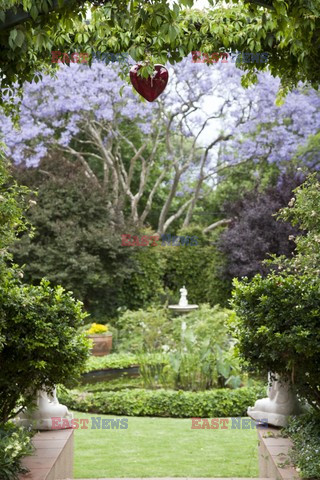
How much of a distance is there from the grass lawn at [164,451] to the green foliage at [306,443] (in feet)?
2.73

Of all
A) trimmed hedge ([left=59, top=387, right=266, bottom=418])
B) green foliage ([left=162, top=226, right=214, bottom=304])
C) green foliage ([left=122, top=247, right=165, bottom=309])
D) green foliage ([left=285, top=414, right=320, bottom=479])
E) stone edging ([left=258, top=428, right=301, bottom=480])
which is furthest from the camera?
green foliage ([left=162, top=226, right=214, bottom=304])

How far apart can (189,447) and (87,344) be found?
233 centimetres

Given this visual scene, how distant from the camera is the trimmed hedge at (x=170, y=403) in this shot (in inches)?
317

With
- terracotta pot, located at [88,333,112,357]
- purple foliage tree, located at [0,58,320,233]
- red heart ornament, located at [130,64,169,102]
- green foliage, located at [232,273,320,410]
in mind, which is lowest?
green foliage, located at [232,273,320,410]

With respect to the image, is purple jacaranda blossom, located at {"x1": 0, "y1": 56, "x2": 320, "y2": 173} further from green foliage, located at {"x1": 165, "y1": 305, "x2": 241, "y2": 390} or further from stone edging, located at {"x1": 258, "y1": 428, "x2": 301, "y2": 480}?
stone edging, located at {"x1": 258, "y1": 428, "x2": 301, "y2": 480}

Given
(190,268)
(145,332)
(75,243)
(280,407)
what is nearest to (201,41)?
(280,407)

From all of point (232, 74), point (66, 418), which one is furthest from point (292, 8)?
point (232, 74)

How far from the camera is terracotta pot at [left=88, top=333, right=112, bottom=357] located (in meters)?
12.6

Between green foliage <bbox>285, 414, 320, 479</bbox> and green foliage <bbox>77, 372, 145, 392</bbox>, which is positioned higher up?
green foliage <bbox>77, 372, 145, 392</bbox>

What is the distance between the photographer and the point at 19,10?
10.8 feet

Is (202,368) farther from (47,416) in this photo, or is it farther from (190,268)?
(190,268)

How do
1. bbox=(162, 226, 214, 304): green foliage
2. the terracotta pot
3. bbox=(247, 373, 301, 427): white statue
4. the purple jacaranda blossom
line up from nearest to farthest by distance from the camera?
bbox=(247, 373, 301, 427): white statue < the terracotta pot < bbox=(162, 226, 214, 304): green foliage < the purple jacaranda blossom

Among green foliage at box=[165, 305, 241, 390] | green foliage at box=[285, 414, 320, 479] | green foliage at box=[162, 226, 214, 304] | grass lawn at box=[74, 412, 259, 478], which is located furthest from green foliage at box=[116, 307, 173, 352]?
green foliage at box=[285, 414, 320, 479]

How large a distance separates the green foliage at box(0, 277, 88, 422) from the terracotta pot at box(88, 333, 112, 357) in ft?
25.3
